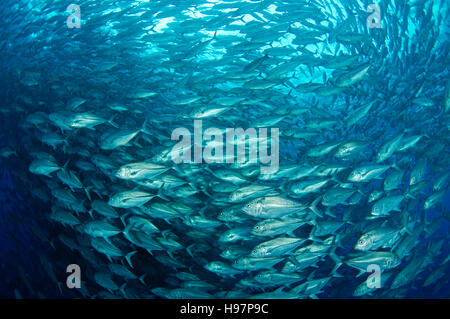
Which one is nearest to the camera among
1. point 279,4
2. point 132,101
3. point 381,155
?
point 381,155

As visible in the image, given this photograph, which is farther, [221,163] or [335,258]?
[221,163]

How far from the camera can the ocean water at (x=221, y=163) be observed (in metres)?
4.09

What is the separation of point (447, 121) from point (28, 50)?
1207 cm

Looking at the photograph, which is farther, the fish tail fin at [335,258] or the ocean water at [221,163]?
the ocean water at [221,163]

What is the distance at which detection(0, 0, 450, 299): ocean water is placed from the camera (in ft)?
13.4

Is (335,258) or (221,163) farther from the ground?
(221,163)

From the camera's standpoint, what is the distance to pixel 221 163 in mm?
5590

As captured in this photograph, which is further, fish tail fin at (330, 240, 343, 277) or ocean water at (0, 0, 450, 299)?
ocean water at (0, 0, 450, 299)
